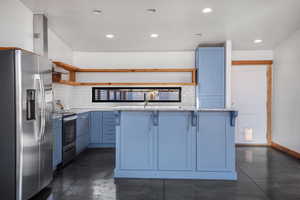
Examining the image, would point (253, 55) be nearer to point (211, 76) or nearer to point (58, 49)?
point (211, 76)

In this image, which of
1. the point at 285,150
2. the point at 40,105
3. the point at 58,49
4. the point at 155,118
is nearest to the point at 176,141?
the point at 155,118

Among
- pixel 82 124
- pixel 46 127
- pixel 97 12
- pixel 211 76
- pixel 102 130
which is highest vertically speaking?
pixel 97 12

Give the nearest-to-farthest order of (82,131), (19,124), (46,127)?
(19,124) → (46,127) → (82,131)

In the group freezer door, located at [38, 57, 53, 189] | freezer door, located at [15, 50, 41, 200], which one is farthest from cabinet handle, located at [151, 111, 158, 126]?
freezer door, located at [15, 50, 41, 200]

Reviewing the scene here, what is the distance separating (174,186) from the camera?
9.91 ft

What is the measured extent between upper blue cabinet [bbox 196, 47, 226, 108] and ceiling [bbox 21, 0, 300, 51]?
1.18ft

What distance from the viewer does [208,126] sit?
10.8 ft

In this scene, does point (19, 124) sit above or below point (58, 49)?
below

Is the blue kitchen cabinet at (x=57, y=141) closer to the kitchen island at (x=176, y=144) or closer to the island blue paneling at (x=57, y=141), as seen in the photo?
the island blue paneling at (x=57, y=141)

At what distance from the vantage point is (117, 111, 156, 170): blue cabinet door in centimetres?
335

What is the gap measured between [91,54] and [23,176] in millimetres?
4453

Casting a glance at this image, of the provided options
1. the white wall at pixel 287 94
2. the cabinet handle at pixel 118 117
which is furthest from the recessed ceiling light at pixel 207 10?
the white wall at pixel 287 94

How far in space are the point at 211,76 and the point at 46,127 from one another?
404cm

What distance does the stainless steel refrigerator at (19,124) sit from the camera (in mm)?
2332
